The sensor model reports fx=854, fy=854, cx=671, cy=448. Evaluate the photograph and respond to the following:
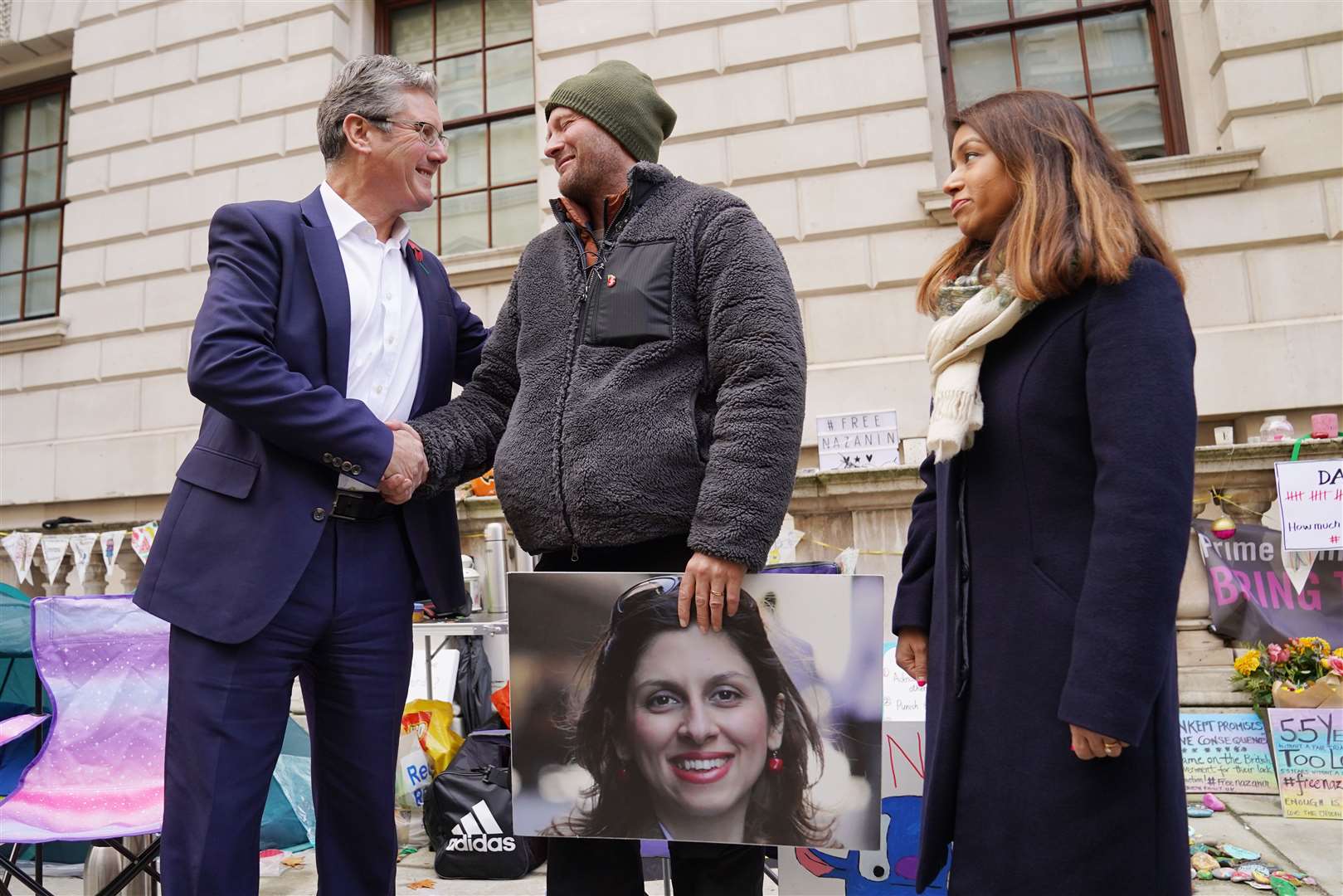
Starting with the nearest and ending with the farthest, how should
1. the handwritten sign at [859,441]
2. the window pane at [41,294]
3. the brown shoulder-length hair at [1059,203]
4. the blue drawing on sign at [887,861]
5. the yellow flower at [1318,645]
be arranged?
the brown shoulder-length hair at [1059,203]
the blue drawing on sign at [887,861]
the yellow flower at [1318,645]
the handwritten sign at [859,441]
the window pane at [41,294]

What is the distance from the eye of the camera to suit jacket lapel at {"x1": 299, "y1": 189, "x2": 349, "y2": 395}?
2.09m

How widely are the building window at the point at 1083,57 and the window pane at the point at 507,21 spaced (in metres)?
3.88

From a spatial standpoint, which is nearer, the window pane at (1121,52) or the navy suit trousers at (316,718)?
the navy suit trousers at (316,718)

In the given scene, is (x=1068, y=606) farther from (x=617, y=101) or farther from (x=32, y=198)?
(x=32, y=198)

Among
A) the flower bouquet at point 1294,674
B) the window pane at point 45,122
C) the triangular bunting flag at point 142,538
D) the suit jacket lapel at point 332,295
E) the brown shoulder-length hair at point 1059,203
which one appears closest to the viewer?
the brown shoulder-length hair at point 1059,203

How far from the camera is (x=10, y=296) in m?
10.1

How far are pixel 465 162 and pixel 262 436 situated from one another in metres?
7.13

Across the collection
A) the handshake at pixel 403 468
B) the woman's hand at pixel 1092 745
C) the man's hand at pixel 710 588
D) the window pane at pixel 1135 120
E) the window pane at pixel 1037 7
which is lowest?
the woman's hand at pixel 1092 745

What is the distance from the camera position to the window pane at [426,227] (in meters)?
8.36

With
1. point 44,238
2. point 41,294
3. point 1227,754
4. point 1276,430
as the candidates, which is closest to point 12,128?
point 44,238

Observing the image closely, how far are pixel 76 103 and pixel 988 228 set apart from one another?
1076 cm

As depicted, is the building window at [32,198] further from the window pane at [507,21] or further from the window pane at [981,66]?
the window pane at [981,66]

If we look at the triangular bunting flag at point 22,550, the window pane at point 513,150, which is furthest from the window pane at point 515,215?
the triangular bunting flag at point 22,550

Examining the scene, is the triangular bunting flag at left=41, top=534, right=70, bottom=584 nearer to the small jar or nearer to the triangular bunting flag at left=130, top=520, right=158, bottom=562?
the triangular bunting flag at left=130, top=520, right=158, bottom=562
